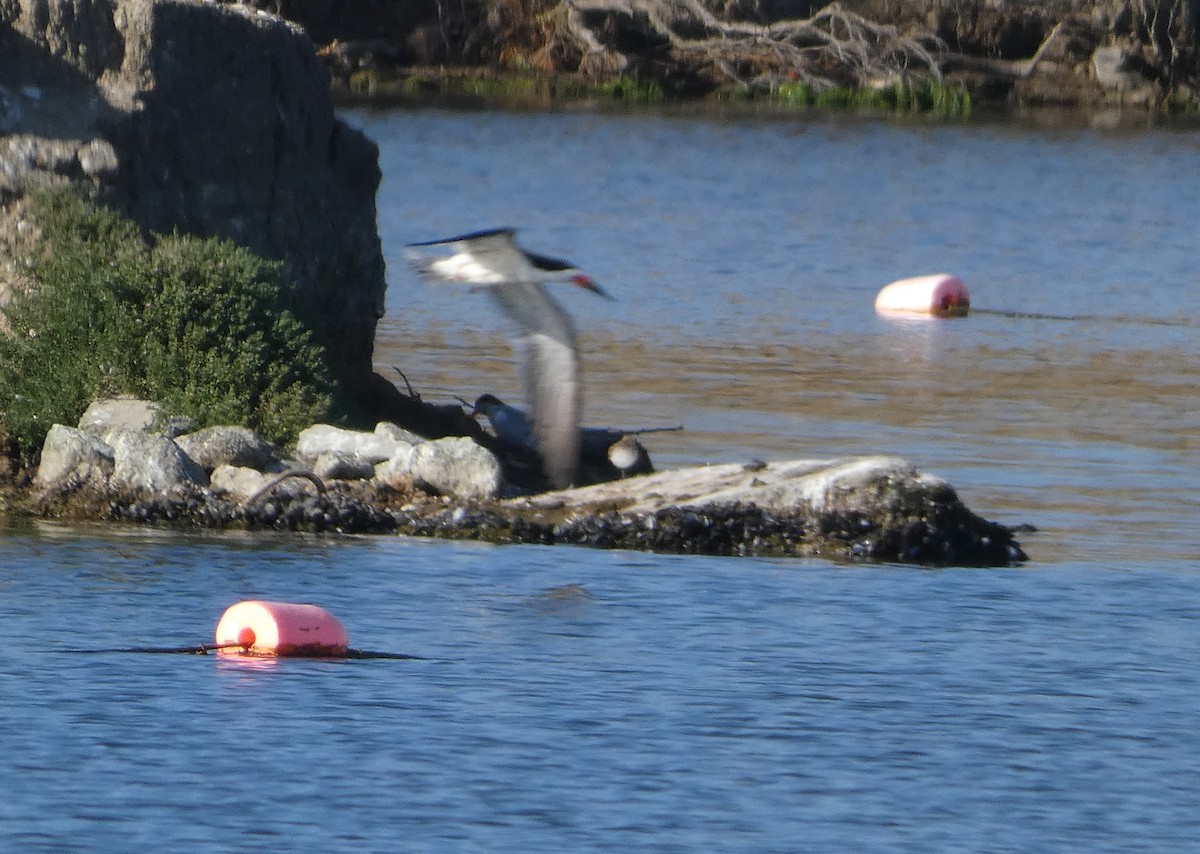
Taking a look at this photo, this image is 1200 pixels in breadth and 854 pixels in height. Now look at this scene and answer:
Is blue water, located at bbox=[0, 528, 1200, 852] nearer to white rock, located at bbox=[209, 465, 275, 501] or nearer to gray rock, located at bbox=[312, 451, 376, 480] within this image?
white rock, located at bbox=[209, 465, 275, 501]

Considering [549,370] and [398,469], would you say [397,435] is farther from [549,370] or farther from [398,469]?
[549,370]

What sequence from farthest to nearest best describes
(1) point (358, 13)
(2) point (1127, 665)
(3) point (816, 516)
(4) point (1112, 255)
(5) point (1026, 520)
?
(1) point (358, 13)
(4) point (1112, 255)
(5) point (1026, 520)
(3) point (816, 516)
(2) point (1127, 665)

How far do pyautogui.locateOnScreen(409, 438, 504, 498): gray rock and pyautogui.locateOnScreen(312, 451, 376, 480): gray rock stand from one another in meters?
0.32

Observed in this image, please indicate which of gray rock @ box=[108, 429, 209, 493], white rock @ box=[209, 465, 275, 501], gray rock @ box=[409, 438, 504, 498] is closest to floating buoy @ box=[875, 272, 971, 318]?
gray rock @ box=[409, 438, 504, 498]

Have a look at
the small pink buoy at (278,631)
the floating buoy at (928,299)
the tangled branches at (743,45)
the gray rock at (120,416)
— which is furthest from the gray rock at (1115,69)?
the small pink buoy at (278,631)

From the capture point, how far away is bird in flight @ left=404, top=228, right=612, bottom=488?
13578 mm

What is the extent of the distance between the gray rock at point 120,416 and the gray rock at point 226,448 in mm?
340

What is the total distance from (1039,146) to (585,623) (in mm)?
41319

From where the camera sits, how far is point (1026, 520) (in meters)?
15.0

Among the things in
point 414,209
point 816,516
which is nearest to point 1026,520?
point 816,516

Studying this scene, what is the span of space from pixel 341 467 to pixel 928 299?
1381cm

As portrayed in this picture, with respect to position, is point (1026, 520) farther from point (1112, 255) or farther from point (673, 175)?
point (673, 175)

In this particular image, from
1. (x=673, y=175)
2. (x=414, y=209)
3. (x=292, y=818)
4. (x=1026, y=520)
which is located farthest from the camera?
(x=673, y=175)

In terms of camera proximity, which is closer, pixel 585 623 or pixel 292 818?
pixel 292 818
